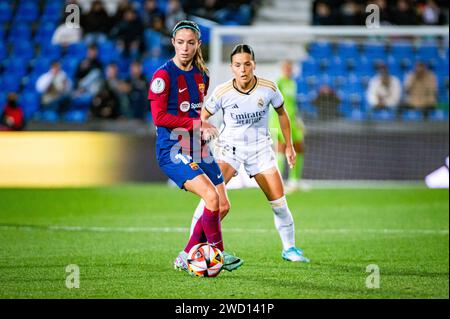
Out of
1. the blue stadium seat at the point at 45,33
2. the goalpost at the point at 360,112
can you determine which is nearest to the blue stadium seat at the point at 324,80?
the goalpost at the point at 360,112

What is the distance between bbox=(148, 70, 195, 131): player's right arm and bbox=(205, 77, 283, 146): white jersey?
3.24 feet

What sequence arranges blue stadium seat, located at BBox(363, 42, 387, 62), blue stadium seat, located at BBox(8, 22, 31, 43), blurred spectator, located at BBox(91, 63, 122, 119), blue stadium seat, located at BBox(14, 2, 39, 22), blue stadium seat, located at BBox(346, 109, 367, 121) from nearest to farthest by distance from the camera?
1. blue stadium seat, located at BBox(346, 109, 367, 121)
2. blurred spectator, located at BBox(91, 63, 122, 119)
3. blue stadium seat, located at BBox(363, 42, 387, 62)
4. blue stadium seat, located at BBox(8, 22, 31, 43)
5. blue stadium seat, located at BBox(14, 2, 39, 22)

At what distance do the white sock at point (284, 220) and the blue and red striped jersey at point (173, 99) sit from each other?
4.21ft

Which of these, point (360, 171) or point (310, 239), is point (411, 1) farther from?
point (310, 239)

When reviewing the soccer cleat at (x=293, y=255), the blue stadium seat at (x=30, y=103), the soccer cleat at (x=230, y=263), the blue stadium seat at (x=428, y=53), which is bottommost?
the soccer cleat at (x=293, y=255)

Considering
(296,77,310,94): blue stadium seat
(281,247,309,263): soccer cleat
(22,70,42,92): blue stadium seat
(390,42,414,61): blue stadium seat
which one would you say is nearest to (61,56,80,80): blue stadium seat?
(22,70,42,92): blue stadium seat

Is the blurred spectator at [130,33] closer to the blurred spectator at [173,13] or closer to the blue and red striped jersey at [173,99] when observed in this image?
the blurred spectator at [173,13]

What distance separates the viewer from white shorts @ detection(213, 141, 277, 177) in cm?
793

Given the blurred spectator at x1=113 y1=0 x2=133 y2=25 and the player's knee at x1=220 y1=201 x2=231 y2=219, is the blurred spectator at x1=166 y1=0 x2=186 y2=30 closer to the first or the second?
the blurred spectator at x1=113 y1=0 x2=133 y2=25

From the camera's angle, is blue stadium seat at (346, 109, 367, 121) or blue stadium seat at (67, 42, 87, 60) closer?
blue stadium seat at (346, 109, 367, 121)

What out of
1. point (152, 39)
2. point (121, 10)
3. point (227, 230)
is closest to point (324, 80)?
point (152, 39)

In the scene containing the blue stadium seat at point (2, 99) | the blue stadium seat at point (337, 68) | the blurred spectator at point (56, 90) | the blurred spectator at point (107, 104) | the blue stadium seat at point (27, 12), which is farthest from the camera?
the blue stadium seat at point (27, 12)

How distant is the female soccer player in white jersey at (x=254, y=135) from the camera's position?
780cm

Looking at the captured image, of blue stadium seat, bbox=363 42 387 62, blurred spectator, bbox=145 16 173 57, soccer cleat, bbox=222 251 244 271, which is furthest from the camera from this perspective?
blurred spectator, bbox=145 16 173 57
